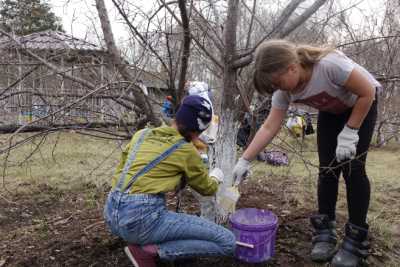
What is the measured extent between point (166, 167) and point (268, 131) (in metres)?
0.57

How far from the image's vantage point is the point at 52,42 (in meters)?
2.32

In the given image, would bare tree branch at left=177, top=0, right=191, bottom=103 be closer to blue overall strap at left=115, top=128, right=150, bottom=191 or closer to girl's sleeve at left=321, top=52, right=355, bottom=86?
blue overall strap at left=115, top=128, right=150, bottom=191

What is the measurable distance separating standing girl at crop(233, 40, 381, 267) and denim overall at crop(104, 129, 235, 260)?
351mm

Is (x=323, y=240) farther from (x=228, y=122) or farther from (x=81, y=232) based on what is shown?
(x=81, y=232)

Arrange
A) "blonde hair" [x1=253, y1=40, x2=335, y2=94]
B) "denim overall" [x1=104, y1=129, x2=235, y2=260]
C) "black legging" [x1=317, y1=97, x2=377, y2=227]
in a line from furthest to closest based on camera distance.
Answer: "black legging" [x1=317, y1=97, x2=377, y2=227] → "denim overall" [x1=104, y1=129, x2=235, y2=260] → "blonde hair" [x1=253, y1=40, x2=335, y2=94]

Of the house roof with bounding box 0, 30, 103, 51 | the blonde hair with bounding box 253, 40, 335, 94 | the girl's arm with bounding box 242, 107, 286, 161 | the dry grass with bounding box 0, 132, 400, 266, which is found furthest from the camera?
the dry grass with bounding box 0, 132, 400, 266

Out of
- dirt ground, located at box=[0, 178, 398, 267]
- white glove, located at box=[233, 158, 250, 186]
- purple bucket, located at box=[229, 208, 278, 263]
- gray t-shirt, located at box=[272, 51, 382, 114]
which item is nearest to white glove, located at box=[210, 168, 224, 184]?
white glove, located at box=[233, 158, 250, 186]

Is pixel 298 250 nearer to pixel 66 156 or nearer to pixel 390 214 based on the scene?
pixel 390 214

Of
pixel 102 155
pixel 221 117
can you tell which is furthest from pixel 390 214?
pixel 102 155

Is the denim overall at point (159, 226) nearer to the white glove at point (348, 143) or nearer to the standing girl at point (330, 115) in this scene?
the standing girl at point (330, 115)

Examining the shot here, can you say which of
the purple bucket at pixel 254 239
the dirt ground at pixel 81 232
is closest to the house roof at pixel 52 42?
the dirt ground at pixel 81 232

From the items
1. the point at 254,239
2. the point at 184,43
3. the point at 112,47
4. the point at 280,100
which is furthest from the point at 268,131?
the point at 112,47

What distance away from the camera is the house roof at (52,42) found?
2.32 m

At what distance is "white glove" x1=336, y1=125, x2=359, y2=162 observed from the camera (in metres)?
1.81
